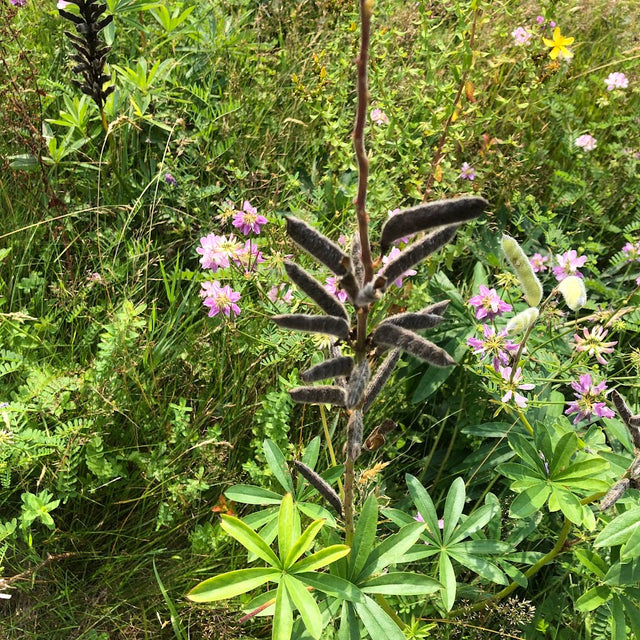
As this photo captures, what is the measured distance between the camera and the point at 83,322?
239 centimetres

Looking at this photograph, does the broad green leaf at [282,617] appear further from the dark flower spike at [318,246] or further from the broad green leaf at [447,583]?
the dark flower spike at [318,246]

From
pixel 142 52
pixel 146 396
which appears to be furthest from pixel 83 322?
pixel 142 52

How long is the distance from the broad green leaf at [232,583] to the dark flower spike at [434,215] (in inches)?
27.5

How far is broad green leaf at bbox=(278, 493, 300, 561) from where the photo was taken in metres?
1.21

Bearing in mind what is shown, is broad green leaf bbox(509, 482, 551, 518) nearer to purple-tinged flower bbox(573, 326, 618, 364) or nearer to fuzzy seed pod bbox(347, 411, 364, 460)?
purple-tinged flower bbox(573, 326, 618, 364)

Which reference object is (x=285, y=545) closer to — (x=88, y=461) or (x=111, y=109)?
(x=88, y=461)

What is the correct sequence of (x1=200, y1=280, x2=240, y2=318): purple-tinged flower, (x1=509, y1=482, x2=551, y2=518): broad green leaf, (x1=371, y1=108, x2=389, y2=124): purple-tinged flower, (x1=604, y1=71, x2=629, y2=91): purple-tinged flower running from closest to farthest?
(x1=509, y1=482, x2=551, y2=518): broad green leaf → (x1=200, y1=280, x2=240, y2=318): purple-tinged flower → (x1=371, y1=108, x2=389, y2=124): purple-tinged flower → (x1=604, y1=71, x2=629, y2=91): purple-tinged flower

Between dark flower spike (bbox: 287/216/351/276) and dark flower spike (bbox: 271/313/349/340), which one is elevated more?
dark flower spike (bbox: 287/216/351/276)

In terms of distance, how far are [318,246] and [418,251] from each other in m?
0.15

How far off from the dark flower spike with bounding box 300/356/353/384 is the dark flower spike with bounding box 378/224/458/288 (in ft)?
0.53

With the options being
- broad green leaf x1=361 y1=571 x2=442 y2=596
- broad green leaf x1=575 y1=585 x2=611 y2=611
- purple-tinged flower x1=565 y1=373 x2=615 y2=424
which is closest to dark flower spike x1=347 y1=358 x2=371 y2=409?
broad green leaf x1=361 y1=571 x2=442 y2=596

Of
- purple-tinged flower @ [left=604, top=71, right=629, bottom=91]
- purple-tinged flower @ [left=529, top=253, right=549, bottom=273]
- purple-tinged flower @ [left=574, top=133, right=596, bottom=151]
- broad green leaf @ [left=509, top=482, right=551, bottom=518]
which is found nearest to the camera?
broad green leaf @ [left=509, top=482, right=551, bottom=518]

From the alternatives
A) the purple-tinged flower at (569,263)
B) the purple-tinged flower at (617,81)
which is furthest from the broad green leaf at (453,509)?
the purple-tinged flower at (617,81)

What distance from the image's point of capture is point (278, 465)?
5.45 ft
